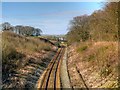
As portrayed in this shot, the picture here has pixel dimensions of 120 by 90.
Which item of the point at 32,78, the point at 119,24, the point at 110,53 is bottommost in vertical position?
the point at 32,78

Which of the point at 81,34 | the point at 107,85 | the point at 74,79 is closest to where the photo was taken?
the point at 107,85

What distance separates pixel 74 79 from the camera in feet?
59.9

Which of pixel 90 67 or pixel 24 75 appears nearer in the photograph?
pixel 24 75

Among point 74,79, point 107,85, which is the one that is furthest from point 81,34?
point 107,85

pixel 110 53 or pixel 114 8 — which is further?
pixel 114 8

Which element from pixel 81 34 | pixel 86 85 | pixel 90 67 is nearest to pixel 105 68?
pixel 86 85

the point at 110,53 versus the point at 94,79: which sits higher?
the point at 110,53

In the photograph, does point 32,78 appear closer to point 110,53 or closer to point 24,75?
point 24,75

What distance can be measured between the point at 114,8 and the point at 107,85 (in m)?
8.50

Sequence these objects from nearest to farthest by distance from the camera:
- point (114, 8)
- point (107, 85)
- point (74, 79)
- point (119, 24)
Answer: point (107, 85), point (74, 79), point (119, 24), point (114, 8)

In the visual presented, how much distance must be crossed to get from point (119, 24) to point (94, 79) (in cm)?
502

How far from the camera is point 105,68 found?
17328 millimetres

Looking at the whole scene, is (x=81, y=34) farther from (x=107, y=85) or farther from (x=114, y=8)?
(x=107, y=85)

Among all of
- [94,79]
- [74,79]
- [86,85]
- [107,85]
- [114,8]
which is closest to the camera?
[107,85]
